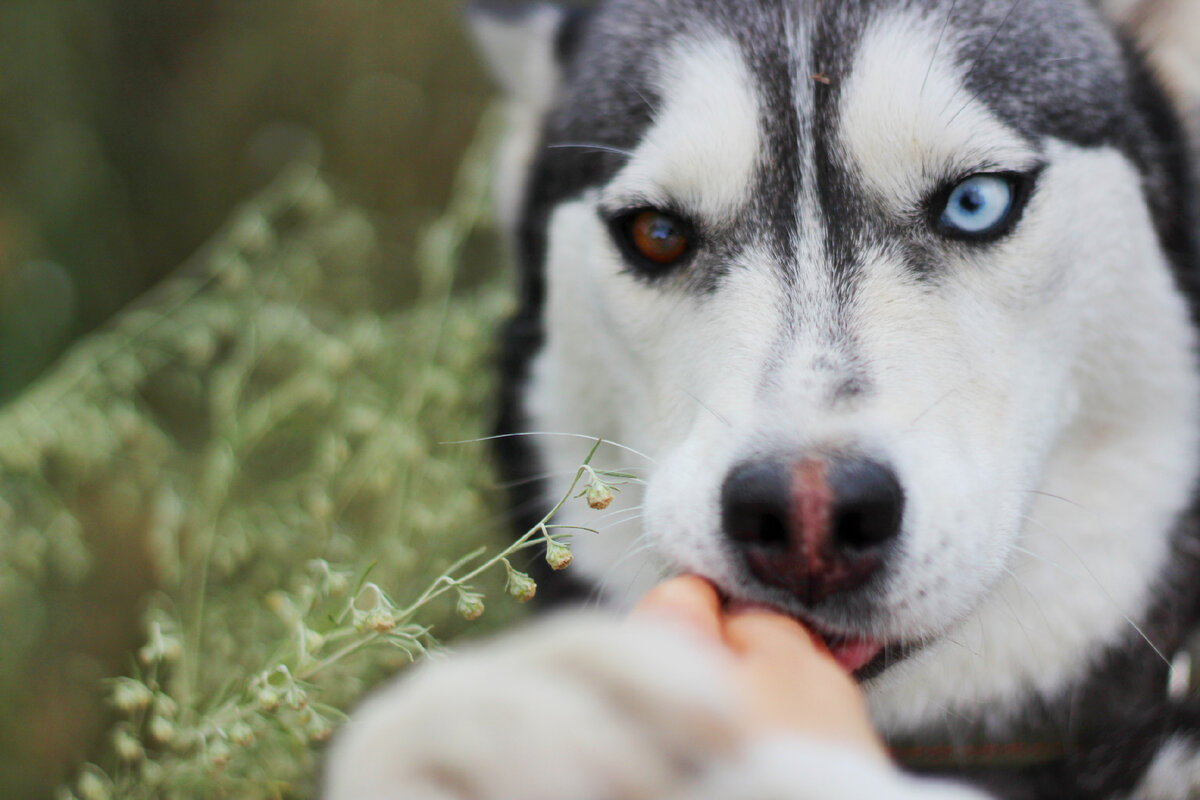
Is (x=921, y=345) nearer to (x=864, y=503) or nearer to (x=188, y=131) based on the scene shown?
(x=864, y=503)

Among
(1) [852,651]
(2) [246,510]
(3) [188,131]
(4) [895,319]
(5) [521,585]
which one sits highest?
(4) [895,319]

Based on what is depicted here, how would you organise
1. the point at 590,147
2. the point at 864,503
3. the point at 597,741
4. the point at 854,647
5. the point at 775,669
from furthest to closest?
1. the point at 590,147
2. the point at 854,647
3. the point at 864,503
4. the point at 775,669
5. the point at 597,741

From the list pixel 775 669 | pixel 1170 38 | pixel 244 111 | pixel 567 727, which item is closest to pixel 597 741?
pixel 567 727

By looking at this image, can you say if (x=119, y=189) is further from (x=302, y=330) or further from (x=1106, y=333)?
(x=1106, y=333)

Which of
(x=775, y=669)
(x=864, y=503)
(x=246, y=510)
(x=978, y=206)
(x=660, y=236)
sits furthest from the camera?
(x=246, y=510)

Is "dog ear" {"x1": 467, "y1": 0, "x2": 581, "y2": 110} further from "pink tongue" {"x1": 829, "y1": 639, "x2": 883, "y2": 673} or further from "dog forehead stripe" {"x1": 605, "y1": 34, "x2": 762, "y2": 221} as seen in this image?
"pink tongue" {"x1": 829, "y1": 639, "x2": 883, "y2": 673}

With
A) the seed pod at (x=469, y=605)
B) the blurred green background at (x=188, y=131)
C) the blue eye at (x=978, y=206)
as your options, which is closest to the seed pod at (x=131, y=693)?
the seed pod at (x=469, y=605)

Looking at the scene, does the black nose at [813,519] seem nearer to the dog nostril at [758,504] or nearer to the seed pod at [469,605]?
the dog nostril at [758,504]
